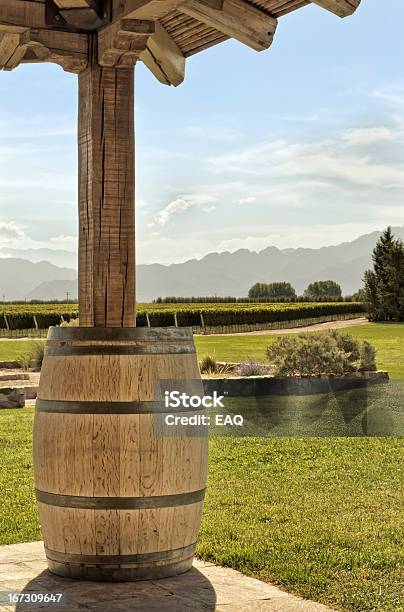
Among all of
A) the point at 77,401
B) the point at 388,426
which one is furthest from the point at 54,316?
the point at 77,401

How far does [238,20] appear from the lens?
4074mm

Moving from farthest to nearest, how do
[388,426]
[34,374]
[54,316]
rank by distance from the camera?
[54,316]
[34,374]
[388,426]

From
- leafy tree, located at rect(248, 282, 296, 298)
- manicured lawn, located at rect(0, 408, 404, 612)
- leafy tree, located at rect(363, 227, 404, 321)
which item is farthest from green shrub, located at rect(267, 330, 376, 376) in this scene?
leafy tree, located at rect(248, 282, 296, 298)

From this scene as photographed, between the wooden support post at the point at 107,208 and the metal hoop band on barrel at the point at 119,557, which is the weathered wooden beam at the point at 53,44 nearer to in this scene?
the wooden support post at the point at 107,208

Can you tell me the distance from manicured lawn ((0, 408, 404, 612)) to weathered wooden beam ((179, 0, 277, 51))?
8.30 ft

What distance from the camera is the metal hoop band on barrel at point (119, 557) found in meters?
3.39

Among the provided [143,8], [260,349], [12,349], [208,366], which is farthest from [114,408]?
[12,349]

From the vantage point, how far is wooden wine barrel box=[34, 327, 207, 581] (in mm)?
3342

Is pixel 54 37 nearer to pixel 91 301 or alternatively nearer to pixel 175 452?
pixel 91 301

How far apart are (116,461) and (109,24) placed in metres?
2.04

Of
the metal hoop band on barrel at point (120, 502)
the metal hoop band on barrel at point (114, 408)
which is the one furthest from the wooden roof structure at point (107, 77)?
the metal hoop band on barrel at point (120, 502)

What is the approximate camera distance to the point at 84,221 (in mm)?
3943

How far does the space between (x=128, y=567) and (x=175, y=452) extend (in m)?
0.51

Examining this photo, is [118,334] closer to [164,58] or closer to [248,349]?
[164,58]
